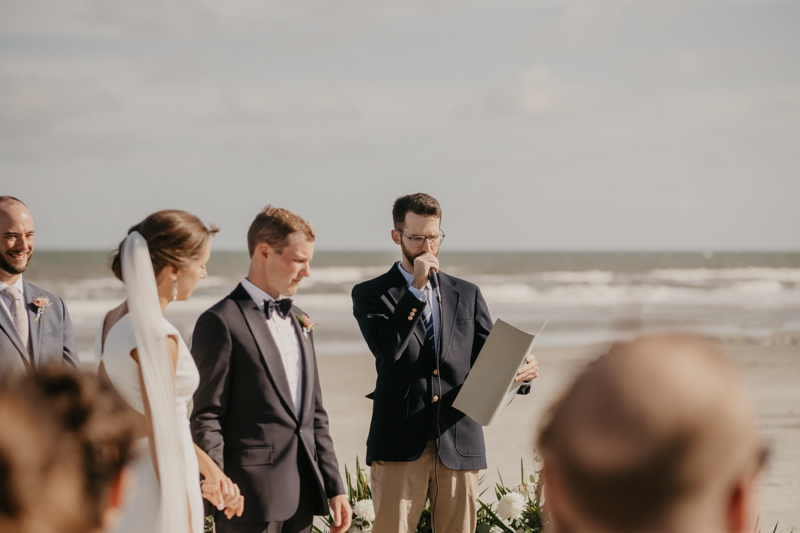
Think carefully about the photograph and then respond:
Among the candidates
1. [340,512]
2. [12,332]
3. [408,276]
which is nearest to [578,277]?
[408,276]

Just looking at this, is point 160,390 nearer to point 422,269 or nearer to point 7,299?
point 422,269

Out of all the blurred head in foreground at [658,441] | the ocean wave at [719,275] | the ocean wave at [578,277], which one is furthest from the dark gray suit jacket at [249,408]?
the ocean wave at [719,275]

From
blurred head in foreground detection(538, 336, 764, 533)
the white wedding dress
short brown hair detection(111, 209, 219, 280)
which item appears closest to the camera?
blurred head in foreground detection(538, 336, 764, 533)

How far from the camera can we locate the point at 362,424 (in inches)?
328

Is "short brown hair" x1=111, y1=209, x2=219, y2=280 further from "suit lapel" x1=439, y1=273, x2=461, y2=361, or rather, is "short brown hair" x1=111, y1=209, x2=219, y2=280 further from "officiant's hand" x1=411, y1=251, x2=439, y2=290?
"suit lapel" x1=439, y1=273, x2=461, y2=361

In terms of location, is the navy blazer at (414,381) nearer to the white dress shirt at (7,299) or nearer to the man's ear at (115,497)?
the white dress shirt at (7,299)

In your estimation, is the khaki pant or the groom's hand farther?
the khaki pant

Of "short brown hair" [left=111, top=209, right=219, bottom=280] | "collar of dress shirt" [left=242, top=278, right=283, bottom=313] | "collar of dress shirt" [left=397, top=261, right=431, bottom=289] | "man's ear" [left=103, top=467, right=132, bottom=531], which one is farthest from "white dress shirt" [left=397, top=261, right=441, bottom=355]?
"man's ear" [left=103, top=467, right=132, bottom=531]

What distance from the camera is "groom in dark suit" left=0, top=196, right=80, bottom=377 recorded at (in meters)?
3.98

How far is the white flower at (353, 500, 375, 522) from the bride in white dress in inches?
61.3

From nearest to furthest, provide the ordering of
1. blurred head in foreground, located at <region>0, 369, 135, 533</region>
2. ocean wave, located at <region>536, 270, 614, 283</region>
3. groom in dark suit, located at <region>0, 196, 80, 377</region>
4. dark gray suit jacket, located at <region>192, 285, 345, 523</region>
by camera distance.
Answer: blurred head in foreground, located at <region>0, 369, 135, 533</region> < dark gray suit jacket, located at <region>192, 285, 345, 523</region> < groom in dark suit, located at <region>0, 196, 80, 377</region> < ocean wave, located at <region>536, 270, 614, 283</region>

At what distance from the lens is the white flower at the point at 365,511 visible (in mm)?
3917

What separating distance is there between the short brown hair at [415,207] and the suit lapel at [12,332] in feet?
7.29

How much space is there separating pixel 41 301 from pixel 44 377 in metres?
3.51
